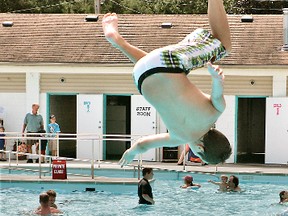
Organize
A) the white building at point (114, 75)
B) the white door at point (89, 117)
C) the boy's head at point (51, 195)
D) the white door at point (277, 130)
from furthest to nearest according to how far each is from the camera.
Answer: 1. the white door at point (89, 117)
2. the white building at point (114, 75)
3. the white door at point (277, 130)
4. the boy's head at point (51, 195)

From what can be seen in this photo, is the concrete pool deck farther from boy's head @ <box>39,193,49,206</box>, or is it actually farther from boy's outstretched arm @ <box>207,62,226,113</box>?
boy's outstretched arm @ <box>207,62,226,113</box>

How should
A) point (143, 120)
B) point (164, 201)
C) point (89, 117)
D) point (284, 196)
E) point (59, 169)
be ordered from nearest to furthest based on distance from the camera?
1. point (284, 196)
2. point (164, 201)
3. point (59, 169)
4. point (143, 120)
5. point (89, 117)

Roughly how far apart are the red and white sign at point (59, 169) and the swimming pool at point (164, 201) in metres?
0.25

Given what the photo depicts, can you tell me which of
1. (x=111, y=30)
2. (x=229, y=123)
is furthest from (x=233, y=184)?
(x=111, y=30)

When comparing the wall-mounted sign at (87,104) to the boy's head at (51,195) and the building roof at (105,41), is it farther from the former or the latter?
the boy's head at (51,195)

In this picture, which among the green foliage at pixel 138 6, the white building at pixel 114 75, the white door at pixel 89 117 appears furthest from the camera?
the green foliage at pixel 138 6

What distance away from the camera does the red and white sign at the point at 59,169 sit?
61.9 feet

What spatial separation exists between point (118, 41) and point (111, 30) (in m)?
0.13

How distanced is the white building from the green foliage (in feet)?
54.5

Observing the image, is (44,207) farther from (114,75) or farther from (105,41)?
(105,41)

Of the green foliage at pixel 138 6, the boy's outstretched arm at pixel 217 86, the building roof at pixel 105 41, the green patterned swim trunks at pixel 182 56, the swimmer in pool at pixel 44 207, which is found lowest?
the swimmer in pool at pixel 44 207

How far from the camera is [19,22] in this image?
1113 inches

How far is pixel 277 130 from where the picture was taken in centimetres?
2356

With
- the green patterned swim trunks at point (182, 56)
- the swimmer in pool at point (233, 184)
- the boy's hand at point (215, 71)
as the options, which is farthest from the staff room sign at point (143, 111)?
the boy's hand at point (215, 71)
